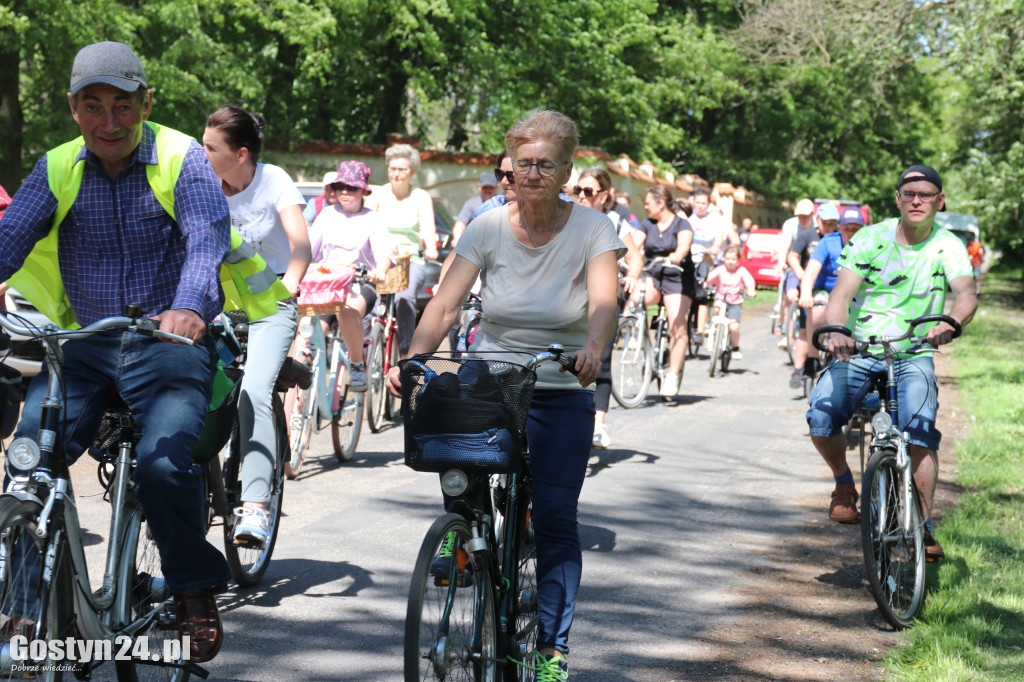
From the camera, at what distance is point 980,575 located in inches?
230

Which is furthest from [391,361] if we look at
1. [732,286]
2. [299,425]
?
[732,286]

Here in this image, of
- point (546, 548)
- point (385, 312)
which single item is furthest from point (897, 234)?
point (385, 312)

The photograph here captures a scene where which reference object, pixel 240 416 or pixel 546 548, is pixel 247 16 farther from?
pixel 546 548

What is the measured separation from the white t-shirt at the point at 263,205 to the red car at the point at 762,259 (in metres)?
26.9

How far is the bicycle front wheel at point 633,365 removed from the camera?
38.7 feet

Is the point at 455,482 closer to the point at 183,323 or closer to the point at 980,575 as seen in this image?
the point at 183,323

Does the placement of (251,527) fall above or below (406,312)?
below

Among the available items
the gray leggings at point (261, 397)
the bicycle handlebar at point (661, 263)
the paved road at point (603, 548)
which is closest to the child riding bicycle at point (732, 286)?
the bicycle handlebar at point (661, 263)

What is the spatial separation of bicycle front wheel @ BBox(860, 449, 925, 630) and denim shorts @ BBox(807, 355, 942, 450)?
0.28 meters

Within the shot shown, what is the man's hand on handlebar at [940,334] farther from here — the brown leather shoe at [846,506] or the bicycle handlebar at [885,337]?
the brown leather shoe at [846,506]

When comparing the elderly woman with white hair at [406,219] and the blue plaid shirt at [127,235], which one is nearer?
the blue plaid shirt at [127,235]

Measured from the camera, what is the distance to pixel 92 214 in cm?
368

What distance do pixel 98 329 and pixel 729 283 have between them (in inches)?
527

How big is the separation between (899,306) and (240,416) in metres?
3.11
